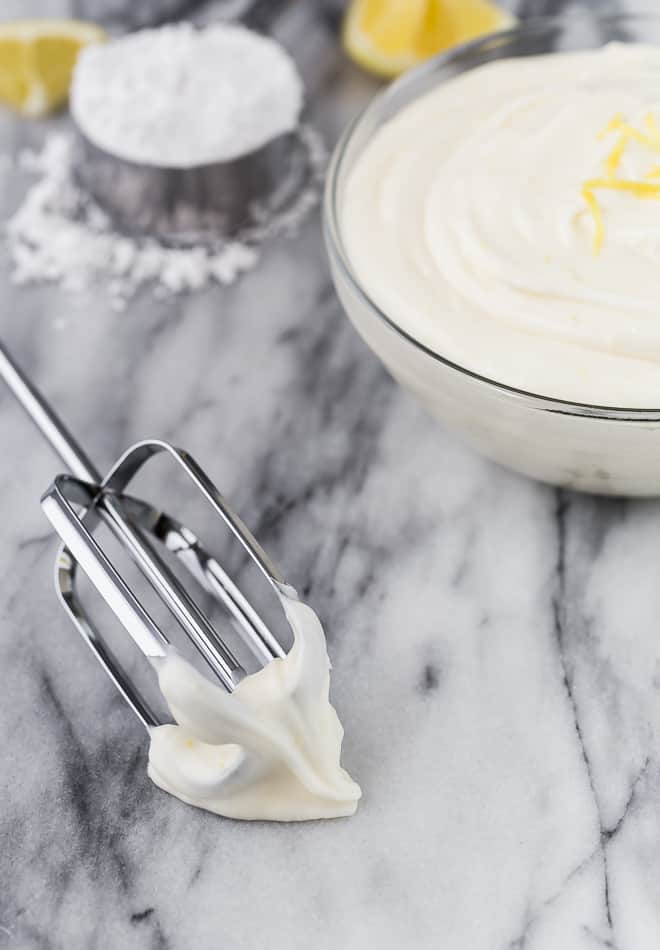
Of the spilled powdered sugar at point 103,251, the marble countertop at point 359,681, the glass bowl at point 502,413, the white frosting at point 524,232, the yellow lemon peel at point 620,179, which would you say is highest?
the yellow lemon peel at point 620,179

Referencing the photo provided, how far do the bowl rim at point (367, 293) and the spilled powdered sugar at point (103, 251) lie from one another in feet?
0.70

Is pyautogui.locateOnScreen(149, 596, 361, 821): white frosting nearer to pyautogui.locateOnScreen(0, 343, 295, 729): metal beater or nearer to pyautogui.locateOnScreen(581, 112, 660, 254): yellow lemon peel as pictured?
pyautogui.locateOnScreen(0, 343, 295, 729): metal beater

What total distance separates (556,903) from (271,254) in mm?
700

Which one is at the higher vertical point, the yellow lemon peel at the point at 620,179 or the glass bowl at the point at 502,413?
the yellow lemon peel at the point at 620,179

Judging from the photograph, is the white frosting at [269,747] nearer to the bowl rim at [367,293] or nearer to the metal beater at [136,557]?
the metal beater at [136,557]

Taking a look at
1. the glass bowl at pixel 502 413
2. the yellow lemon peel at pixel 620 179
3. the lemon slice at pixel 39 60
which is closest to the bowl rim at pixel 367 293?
the glass bowl at pixel 502 413

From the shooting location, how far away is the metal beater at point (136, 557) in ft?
2.36

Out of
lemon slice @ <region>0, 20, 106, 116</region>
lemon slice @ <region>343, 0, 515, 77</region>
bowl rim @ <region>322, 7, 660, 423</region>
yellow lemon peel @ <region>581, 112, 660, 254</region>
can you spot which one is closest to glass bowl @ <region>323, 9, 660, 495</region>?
bowl rim @ <region>322, 7, 660, 423</region>

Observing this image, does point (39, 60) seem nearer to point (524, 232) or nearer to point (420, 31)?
point (420, 31)

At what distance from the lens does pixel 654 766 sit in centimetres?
78

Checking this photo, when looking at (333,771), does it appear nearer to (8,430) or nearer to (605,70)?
(8,430)

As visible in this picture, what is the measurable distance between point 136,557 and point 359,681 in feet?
0.63

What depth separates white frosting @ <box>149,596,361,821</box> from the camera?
2.29 feet

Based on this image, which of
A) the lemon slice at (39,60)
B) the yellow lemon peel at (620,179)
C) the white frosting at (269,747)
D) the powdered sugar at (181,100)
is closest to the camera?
the white frosting at (269,747)
